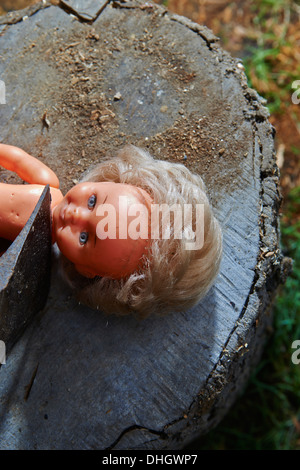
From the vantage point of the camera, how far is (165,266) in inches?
57.8

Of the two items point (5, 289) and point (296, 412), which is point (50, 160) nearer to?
point (5, 289)

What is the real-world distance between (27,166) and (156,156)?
0.51 m

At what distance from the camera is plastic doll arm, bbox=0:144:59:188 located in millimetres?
1653

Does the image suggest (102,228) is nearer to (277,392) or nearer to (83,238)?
(83,238)

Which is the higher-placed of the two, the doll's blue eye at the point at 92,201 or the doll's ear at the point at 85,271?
the doll's blue eye at the point at 92,201

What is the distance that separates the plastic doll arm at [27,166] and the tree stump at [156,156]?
0.12 m

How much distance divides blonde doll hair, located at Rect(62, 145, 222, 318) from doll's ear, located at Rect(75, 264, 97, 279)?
0.03 meters

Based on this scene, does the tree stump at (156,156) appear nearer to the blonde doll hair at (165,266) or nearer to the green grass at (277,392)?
the blonde doll hair at (165,266)

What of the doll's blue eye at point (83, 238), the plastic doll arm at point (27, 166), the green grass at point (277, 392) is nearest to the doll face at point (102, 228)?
the doll's blue eye at point (83, 238)

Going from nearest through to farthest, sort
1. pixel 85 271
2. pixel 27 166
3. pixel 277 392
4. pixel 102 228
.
→ pixel 102 228 < pixel 85 271 < pixel 27 166 < pixel 277 392

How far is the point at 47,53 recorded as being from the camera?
187 centimetres

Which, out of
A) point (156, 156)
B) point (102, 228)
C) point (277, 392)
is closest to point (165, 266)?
point (102, 228)

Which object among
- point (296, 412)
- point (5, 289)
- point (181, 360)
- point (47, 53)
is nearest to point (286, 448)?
point (296, 412)

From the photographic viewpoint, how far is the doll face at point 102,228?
1428mm
